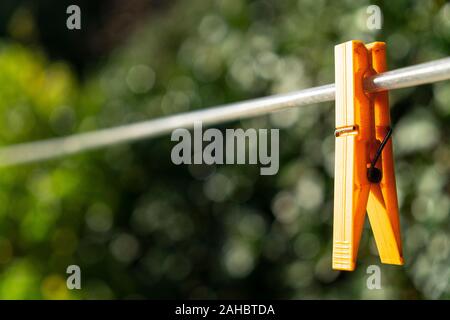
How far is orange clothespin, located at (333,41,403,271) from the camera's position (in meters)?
0.91

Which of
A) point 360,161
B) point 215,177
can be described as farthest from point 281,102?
point 215,177

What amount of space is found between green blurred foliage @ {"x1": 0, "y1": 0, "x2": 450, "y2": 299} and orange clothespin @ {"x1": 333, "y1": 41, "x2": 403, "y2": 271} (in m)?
0.63

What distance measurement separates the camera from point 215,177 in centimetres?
238

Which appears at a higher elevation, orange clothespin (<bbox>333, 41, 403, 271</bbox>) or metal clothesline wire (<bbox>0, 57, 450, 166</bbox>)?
metal clothesline wire (<bbox>0, 57, 450, 166</bbox>)

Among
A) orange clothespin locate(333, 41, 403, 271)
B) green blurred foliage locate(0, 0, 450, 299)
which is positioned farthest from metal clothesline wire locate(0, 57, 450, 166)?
green blurred foliage locate(0, 0, 450, 299)

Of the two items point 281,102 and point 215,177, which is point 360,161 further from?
point 215,177

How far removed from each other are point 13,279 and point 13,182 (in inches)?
14.2

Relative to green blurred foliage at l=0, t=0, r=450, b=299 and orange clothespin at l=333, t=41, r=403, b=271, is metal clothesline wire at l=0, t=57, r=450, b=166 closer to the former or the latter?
orange clothespin at l=333, t=41, r=403, b=271

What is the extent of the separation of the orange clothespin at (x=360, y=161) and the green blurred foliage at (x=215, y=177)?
0.63 m

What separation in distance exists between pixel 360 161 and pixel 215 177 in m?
1.47

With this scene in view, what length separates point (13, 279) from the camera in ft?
7.91

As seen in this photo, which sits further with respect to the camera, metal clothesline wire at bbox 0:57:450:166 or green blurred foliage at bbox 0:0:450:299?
green blurred foliage at bbox 0:0:450:299
